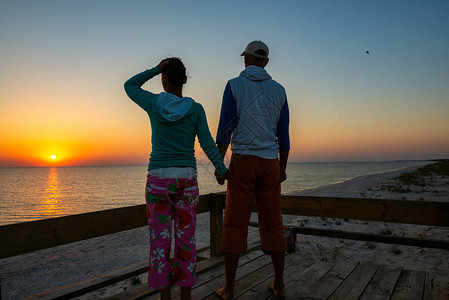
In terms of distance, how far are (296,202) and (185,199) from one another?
1.60m

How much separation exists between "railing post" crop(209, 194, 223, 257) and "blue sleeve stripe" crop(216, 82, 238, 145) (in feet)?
4.30

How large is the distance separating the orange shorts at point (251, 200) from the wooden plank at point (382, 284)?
1.00 m

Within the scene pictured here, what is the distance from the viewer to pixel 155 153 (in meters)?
2.06

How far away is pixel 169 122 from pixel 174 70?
0.39 metres

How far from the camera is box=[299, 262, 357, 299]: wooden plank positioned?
2.66 meters

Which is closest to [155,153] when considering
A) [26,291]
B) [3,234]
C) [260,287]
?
[3,234]

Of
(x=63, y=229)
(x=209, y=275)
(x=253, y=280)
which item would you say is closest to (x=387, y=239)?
(x=253, y=280)

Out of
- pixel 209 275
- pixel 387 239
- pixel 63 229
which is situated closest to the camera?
pixel 63 229

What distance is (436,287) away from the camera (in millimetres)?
2842

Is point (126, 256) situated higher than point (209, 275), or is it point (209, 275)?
point (209, 275)

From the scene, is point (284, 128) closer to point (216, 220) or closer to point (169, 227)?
point (169, 227)

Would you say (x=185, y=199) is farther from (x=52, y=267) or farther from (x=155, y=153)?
(x=52, y=267)

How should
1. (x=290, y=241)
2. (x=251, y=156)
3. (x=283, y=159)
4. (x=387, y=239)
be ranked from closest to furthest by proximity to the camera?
(x=251, y=156)
(x=283, y=159)
(x=387, y=239)
(x=290, y=241)

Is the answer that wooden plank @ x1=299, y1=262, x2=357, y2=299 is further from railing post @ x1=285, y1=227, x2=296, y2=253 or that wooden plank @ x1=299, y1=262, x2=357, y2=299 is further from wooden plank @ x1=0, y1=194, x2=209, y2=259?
wooden plank @ x1=0, y1=194, x2=209, y2=259
